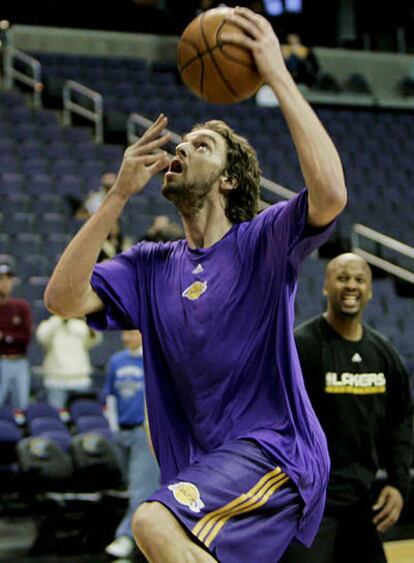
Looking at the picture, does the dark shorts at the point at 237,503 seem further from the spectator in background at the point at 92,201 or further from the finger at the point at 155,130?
the spectator in background at the point at 92,201

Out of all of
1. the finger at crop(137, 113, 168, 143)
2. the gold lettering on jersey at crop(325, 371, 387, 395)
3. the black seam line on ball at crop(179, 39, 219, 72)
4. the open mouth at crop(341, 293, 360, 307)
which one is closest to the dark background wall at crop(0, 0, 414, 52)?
the open mouth at crop(341, 293, 360, 307)

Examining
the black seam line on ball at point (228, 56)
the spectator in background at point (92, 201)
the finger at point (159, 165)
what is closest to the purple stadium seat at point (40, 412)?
the spectator in background at point (92, 201)

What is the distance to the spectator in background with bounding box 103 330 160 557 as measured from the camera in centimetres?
605

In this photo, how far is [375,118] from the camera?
15258mm

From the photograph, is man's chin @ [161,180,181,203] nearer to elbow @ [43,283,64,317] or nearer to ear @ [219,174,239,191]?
ear @ [219,174,239,191]

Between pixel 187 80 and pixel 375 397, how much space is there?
155 centimetres

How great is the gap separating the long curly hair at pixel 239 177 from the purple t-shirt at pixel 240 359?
16 cm

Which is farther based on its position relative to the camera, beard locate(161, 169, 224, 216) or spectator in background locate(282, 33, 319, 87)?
spectator in background locate(282, 33, 319, 87)

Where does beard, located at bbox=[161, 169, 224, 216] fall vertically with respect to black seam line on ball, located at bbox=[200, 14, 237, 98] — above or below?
below

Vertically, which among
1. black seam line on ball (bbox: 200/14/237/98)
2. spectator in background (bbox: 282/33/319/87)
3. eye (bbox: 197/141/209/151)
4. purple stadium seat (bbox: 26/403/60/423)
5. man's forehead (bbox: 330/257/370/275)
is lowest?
purple stadium seat (bbox: 26/403/60/423)

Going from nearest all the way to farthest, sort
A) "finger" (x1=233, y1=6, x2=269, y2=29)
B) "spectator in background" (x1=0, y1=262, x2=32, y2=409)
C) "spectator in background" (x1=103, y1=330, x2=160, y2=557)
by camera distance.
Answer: "finger" (x1=233, y1=6, x2=269, y2=29) < "spectator in background" (x1=103, y1=330, x2=160, y2=557) < "spectator in background" (x1=0, y1=262, x2=32, y2=409)

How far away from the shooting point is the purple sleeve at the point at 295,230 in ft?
8.25

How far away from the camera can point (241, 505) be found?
2.49m

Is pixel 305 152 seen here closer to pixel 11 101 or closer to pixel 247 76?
pixel 247 76
